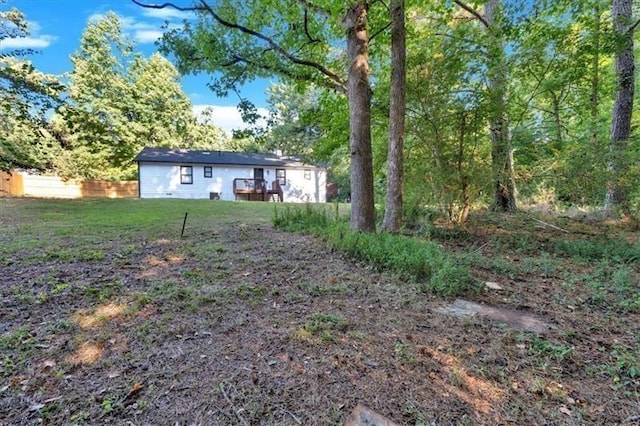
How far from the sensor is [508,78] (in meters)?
5.76

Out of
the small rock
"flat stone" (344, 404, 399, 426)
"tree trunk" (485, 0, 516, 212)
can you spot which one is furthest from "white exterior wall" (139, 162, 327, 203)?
"flat stone" (344, 404, 399, 426)

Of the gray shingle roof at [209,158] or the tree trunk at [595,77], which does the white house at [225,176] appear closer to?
the gray shingle roof at [209,158]

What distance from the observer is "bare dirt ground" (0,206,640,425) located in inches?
65.1

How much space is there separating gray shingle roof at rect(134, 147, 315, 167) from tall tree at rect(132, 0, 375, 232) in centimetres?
1105

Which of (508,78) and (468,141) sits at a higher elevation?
(508,78)

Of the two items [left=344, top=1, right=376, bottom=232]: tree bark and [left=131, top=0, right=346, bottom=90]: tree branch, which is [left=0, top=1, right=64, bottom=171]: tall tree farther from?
[left=344, top=1, right=376, bottom=232]: tree bark

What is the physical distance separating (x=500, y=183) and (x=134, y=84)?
24045 mm

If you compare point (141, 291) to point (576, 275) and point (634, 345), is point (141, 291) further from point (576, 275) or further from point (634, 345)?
point (576, 275)

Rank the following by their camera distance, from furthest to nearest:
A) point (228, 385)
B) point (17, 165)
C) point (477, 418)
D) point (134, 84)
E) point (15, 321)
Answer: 1. point (134, 84)
2. point (17, 165)
3. point (15, 321)
4. point (228, 385)
5. point (477, 418)

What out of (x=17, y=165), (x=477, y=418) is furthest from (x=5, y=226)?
(x=477, y=418)

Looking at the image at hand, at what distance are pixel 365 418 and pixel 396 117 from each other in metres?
4.41

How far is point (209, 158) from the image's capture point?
20047mm

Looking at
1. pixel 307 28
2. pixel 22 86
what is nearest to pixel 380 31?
pixel 307 28

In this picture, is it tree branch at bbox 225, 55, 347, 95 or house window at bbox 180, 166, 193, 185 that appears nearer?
tree branch at bbox 225, 55, 347, 95
